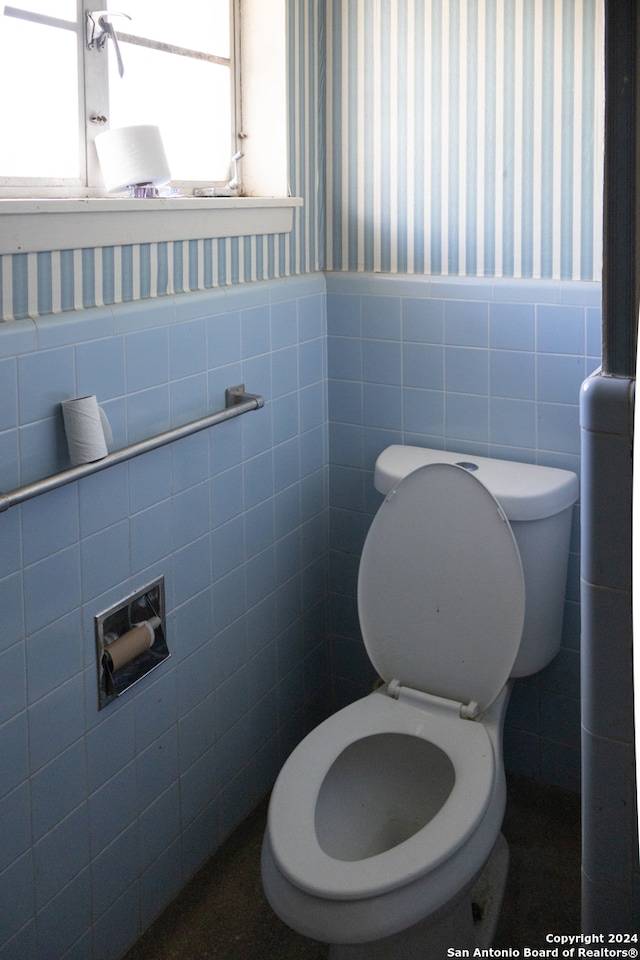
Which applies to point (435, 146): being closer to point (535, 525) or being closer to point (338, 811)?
point (535, 525)

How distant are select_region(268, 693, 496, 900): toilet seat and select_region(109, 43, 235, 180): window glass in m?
1.21

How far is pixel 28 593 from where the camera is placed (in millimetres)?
1464

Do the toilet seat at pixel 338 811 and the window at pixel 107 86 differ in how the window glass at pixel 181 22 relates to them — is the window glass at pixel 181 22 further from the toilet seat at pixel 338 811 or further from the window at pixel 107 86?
the toilet seat at pixel 338 811

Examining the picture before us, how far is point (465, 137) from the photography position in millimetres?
2006

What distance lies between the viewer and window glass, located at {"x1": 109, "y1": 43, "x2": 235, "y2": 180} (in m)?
1.78

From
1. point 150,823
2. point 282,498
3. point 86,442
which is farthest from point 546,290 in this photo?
point 150,823

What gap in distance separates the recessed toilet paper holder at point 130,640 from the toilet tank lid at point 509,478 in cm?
58

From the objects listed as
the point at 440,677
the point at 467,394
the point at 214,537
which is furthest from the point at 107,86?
the point at 440,677

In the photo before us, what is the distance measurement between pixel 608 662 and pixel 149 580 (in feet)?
3.30

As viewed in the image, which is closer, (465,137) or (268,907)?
(268,907)

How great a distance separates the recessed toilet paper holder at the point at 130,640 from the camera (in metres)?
1.64

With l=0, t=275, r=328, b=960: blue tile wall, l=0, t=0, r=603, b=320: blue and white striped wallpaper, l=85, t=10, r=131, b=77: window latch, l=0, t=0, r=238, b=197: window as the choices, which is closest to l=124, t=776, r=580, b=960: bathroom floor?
l=0, t=275, r=328, b=960: blue tile wall

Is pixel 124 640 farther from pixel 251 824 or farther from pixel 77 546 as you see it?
pixel 251 824

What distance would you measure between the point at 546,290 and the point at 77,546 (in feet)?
3.74
